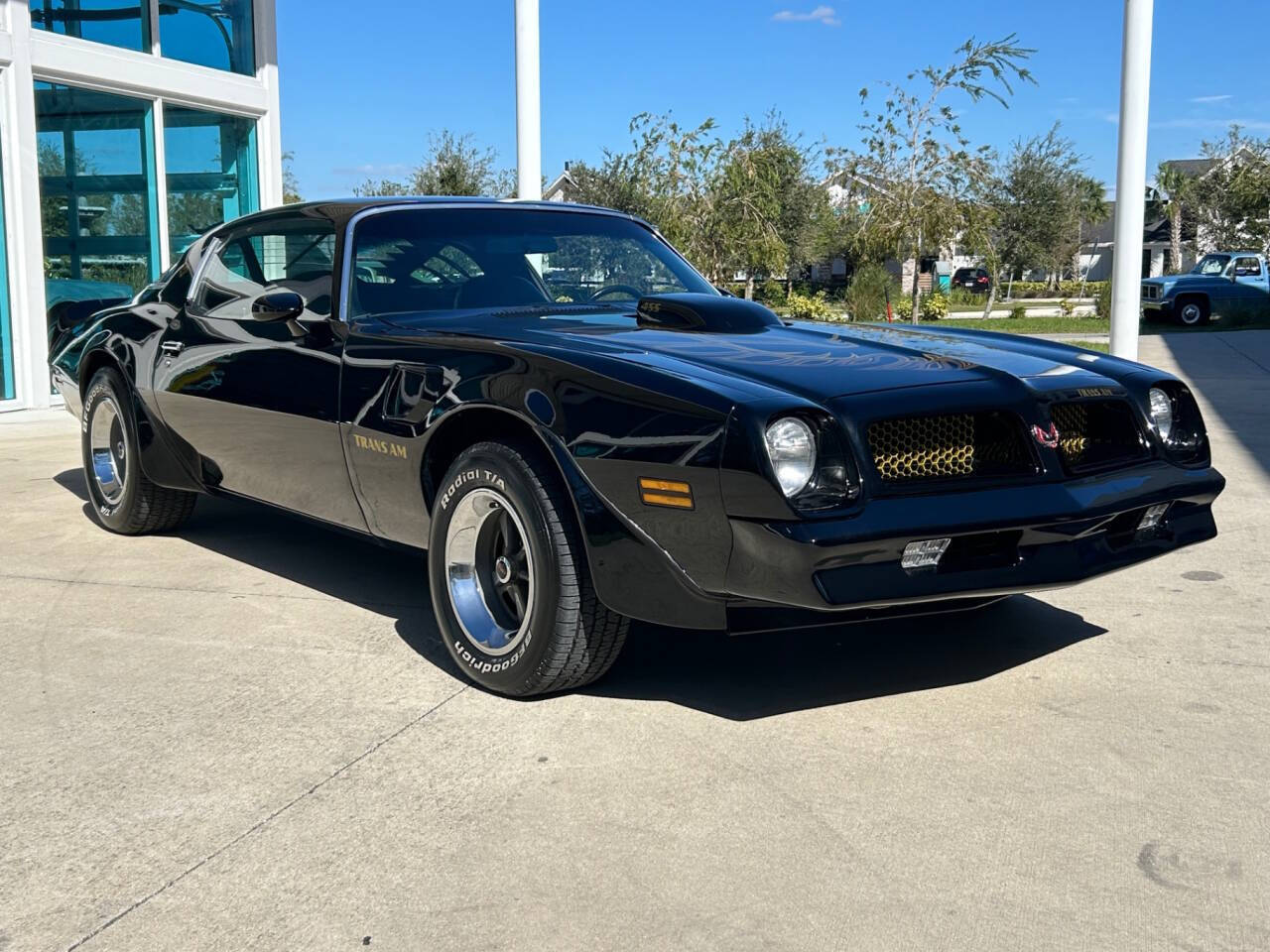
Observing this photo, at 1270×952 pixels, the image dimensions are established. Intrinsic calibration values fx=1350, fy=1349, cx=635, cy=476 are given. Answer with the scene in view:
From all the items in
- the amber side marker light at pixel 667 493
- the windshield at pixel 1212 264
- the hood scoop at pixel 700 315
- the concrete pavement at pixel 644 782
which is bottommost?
the concrete pavement at pixel 644 782

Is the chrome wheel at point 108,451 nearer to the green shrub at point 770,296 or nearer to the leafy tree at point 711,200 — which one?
the leafy tree at point 711,200

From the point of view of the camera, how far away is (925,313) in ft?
94.8

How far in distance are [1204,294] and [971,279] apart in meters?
35.4

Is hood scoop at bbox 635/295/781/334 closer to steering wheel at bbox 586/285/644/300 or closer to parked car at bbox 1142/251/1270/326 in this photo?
steering wheel at bbox 586/285/644/300

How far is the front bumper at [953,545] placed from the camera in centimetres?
302

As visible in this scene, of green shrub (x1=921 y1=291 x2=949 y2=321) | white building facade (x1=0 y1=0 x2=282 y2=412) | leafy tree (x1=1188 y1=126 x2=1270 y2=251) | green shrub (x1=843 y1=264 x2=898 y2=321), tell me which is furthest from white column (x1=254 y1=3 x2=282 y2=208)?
leafy tree (x1=1188 y1=126 x2=1270 y2=251)

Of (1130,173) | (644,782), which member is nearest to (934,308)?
(1130,173)

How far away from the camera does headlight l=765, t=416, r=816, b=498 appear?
3.04 meters

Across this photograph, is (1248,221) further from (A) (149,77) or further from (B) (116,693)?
(B) (116,693)

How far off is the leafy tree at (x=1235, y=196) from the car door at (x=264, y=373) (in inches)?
1586

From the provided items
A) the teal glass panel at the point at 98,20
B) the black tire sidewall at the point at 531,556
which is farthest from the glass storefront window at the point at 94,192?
the black tire sidewall at the point at 531,556

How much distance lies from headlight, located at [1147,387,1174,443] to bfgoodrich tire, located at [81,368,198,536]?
380 centimetres

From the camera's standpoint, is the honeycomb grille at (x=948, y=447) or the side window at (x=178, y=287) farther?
the side window at (x=178, y=287)

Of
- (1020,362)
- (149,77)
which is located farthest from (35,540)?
(149,77)
